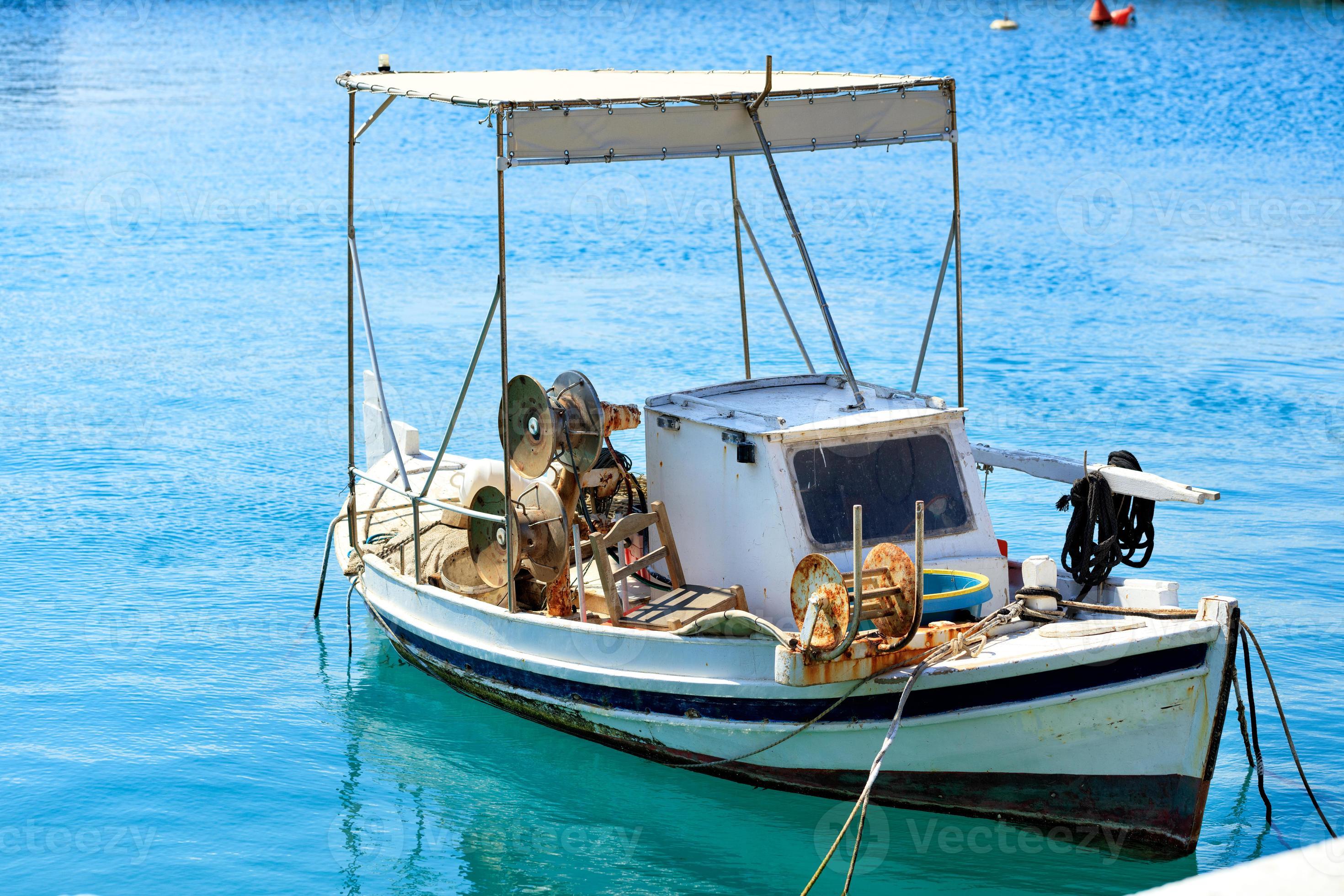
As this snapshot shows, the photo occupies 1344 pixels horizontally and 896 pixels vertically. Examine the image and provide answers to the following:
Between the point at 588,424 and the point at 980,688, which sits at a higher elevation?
the point at 588,424

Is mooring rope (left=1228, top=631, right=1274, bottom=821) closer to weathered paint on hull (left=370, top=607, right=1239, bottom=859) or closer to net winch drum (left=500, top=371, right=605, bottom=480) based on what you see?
weathered paint on hull (left=370, top=607, right=1239, bottom=859)

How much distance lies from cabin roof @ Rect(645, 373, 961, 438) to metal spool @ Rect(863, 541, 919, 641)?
1088 mm

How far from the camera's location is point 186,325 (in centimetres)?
2194

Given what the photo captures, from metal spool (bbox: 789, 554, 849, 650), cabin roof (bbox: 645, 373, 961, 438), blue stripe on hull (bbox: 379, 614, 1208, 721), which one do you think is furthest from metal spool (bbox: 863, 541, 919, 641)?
cabin roof (bbox: 645, 373, 961, 438)

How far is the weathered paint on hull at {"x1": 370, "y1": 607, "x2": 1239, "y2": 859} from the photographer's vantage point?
7.28 m

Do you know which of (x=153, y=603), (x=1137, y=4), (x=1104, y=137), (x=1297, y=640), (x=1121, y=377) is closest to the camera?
(x=1297, y=640)

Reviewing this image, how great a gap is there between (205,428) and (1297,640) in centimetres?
1196

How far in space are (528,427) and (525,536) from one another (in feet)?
2.14

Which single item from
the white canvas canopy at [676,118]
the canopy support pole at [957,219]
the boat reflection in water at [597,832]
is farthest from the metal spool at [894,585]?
the canopy support pole at [957,219]

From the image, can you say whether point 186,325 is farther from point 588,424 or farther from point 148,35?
point 148,35

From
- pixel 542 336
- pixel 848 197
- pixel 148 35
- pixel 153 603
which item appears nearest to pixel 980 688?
pixel 153 603

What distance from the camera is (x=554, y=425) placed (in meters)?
8.53

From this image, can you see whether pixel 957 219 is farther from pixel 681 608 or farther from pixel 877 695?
pixel 877 695

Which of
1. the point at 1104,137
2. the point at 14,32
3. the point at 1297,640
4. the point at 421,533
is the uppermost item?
the point at 14,32
